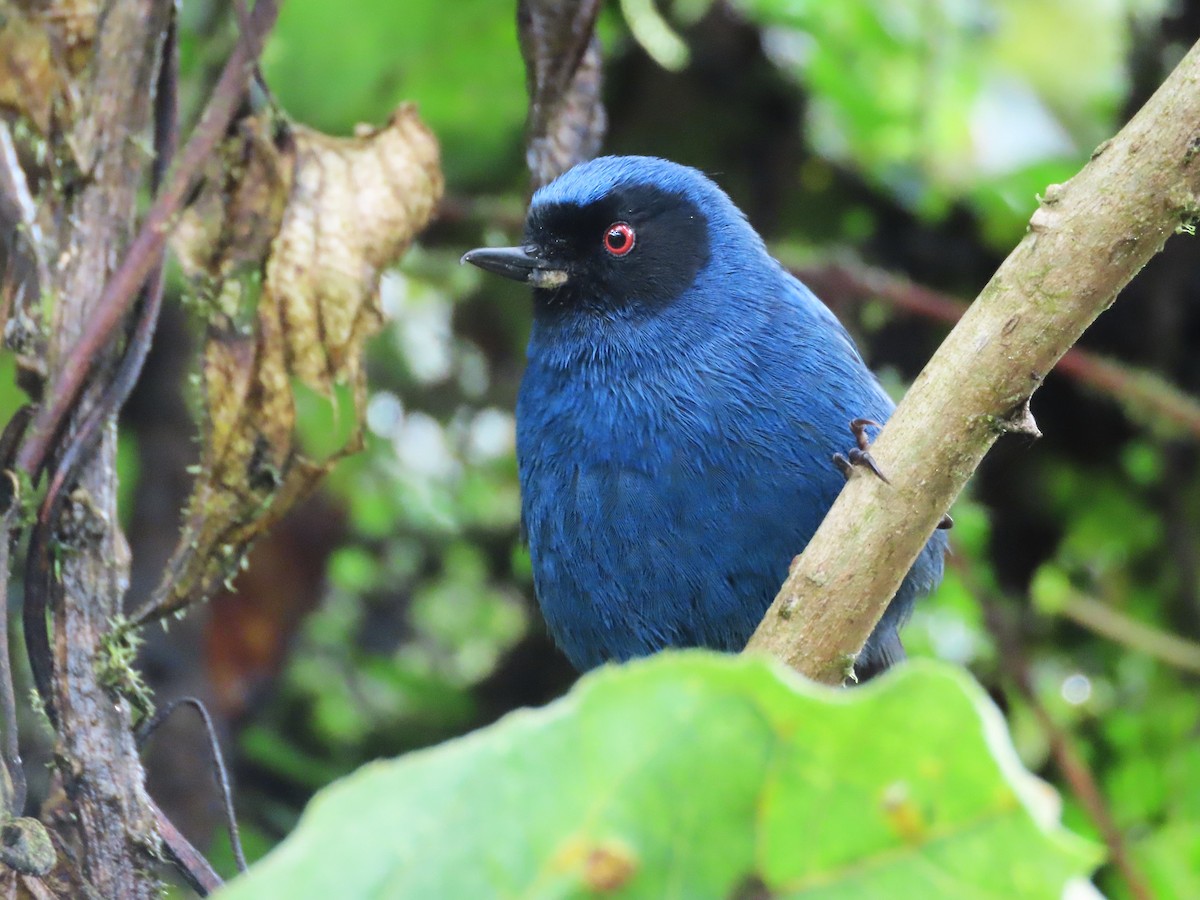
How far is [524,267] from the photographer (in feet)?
10.8

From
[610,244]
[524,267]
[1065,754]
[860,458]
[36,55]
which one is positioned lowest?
[1065,754]

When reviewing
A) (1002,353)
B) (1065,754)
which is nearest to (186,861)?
(1002,353)

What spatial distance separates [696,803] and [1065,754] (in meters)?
2.88

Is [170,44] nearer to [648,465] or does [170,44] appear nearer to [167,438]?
[648,465]

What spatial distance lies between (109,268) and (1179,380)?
3318 millimetres

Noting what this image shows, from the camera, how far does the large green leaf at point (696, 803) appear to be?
1015 millimetres

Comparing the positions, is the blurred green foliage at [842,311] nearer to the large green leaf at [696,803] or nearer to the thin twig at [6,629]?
the thin twig at [6,629]

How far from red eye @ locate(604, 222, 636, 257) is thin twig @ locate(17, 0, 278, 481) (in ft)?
3.50

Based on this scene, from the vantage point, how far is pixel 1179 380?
429 cm

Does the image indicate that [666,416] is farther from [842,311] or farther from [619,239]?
[842,311]

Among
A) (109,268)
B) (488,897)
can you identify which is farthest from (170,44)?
(488,897)

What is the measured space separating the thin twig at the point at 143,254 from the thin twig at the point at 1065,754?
2462 millimetres

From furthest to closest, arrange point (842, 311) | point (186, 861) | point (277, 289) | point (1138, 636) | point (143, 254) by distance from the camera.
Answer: point (842, 311) → point (1138, 636) → point (277, 289) → point (143, 254) → point (186, 861)

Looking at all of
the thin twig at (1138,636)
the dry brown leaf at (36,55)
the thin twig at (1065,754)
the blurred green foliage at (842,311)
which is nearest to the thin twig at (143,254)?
the dry brown leaf at (36,55)
